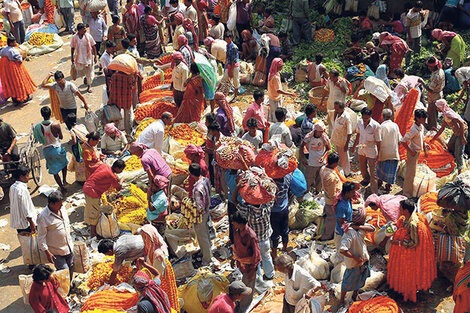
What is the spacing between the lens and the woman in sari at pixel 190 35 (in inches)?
547

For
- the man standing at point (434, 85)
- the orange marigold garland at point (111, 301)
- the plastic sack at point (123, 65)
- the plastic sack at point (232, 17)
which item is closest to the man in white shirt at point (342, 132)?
the man standing at point (434, 85)

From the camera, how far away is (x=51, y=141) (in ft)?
33.9

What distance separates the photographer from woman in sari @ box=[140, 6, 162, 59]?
1468cm

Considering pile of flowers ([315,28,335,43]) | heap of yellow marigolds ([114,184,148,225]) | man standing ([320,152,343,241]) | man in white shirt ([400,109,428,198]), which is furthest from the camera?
pile of flowers ([315,28,335,43])

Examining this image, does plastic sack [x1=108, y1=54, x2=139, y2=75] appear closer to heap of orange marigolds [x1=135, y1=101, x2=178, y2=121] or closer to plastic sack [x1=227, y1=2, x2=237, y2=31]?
heap of orange marigolds [x1=135, y1=101, x2=178, y2=121]

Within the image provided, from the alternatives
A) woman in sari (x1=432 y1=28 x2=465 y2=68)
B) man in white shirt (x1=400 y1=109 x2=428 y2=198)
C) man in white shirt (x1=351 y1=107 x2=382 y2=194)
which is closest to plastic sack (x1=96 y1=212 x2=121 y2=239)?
man in white shirt (x1=351 y1=107 x2=382 y2=194)

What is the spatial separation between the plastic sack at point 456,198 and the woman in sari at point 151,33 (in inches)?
349

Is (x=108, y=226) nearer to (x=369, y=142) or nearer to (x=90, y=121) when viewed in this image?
(x=90, y=121)

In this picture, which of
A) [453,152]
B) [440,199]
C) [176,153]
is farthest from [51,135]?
[453,152]

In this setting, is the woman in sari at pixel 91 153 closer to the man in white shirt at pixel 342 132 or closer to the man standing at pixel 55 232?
the man standing at pixel 55 232

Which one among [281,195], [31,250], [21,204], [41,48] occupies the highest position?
[281,195]

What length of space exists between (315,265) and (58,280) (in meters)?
3.46

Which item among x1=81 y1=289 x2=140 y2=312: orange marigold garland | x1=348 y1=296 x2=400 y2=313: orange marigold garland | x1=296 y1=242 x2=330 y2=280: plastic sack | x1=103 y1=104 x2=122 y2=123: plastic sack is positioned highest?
x1=103 y1=104 x2=122 y2=123: plastic sack

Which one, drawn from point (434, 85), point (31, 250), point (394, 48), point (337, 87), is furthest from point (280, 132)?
point (394, 48)
